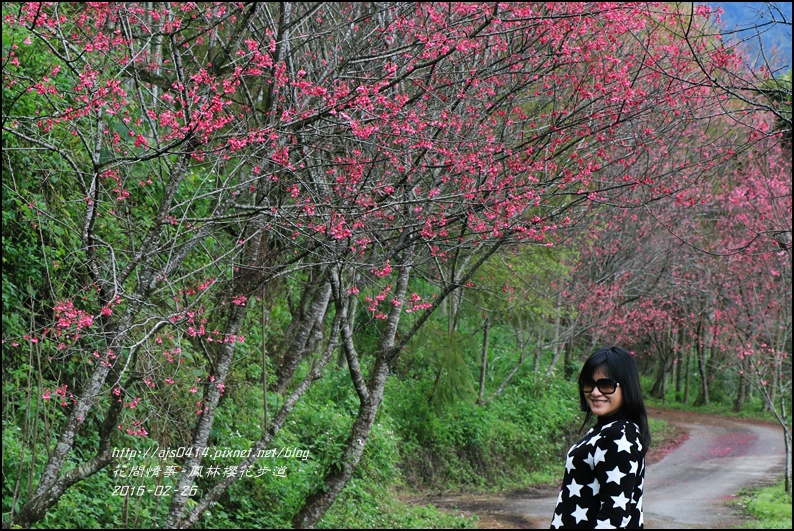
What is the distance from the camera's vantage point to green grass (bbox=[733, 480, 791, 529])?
1342cm

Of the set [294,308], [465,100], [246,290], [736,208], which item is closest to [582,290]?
[736,208]

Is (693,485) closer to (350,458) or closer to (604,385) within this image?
(350,458)

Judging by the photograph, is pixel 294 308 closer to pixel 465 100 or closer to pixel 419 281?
pixel 419 281

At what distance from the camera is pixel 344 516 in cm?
1079

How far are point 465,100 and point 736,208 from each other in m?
17.4

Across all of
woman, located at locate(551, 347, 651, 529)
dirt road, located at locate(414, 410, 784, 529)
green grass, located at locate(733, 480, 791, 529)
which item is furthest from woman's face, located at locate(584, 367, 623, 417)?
green grass, located at locate(733, 480, 791, 529)

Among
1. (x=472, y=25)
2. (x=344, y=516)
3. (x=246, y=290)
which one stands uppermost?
(x=472, y=25)

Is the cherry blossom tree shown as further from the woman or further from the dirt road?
the dirt road

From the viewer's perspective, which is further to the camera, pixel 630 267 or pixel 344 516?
pixel 630 267

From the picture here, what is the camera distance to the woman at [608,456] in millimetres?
3191

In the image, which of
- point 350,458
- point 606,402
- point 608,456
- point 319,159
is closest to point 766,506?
point 350,458

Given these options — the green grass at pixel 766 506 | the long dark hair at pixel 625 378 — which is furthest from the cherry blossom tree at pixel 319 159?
the green grass at pixel 766 506

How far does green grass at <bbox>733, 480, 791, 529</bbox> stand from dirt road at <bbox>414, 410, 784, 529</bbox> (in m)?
0.31

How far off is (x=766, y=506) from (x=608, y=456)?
13448mm
